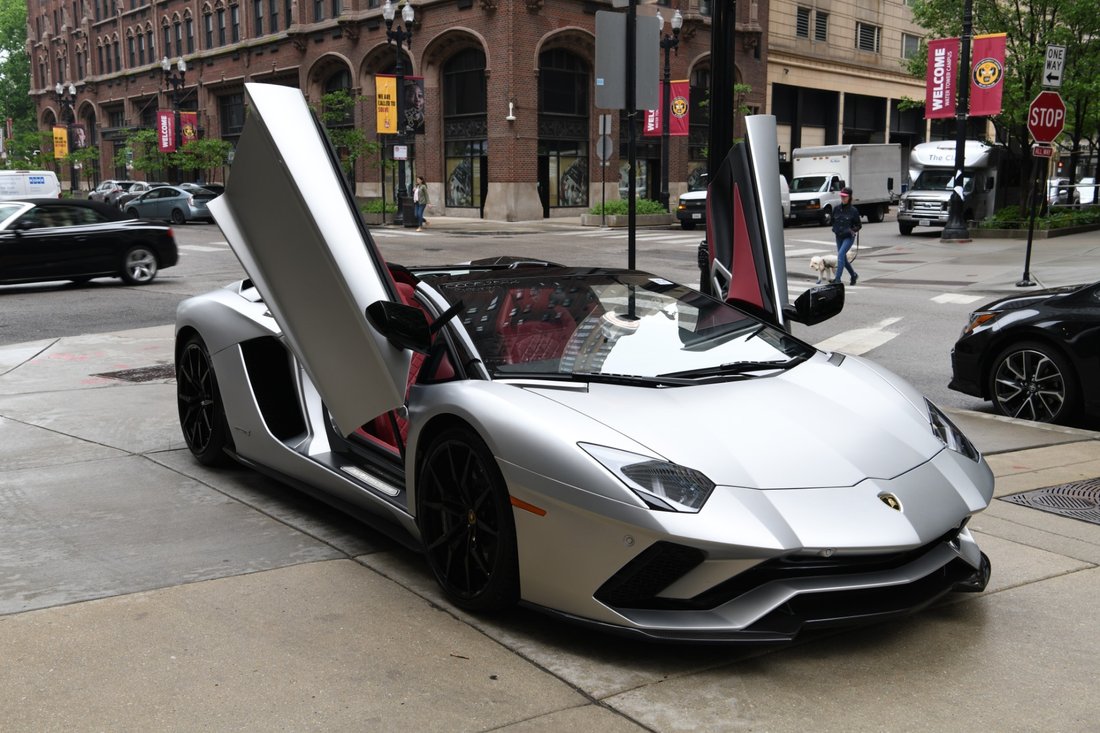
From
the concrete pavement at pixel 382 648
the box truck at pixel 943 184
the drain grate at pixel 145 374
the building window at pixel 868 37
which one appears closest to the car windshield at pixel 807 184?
the box truck at pixel 943 184

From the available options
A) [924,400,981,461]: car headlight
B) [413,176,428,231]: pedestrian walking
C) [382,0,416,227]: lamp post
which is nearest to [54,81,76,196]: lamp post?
[382,0,416,227]: lamp post

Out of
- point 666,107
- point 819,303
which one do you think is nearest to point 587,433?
point 819,303

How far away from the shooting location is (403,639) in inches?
152

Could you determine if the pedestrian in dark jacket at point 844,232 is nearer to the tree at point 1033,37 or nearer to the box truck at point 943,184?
the tree at point 1033,37

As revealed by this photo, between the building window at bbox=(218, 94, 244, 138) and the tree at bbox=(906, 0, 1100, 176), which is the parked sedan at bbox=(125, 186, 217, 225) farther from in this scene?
the tree at bbox=(906, 0, 1100, 176)

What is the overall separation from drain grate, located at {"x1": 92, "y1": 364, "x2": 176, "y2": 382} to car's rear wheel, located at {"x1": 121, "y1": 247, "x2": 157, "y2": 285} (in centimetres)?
844

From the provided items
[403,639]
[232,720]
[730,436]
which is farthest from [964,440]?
[232,720]

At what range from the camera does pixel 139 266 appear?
60.0 ft

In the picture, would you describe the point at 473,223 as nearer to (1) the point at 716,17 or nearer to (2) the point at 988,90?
(2) the point at 988,90

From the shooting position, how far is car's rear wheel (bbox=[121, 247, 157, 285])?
18.1 m

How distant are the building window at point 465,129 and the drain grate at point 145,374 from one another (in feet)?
112

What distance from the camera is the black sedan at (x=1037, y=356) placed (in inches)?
304

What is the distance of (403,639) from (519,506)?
0.65 metres

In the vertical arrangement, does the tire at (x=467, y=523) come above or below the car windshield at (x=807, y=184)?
below
